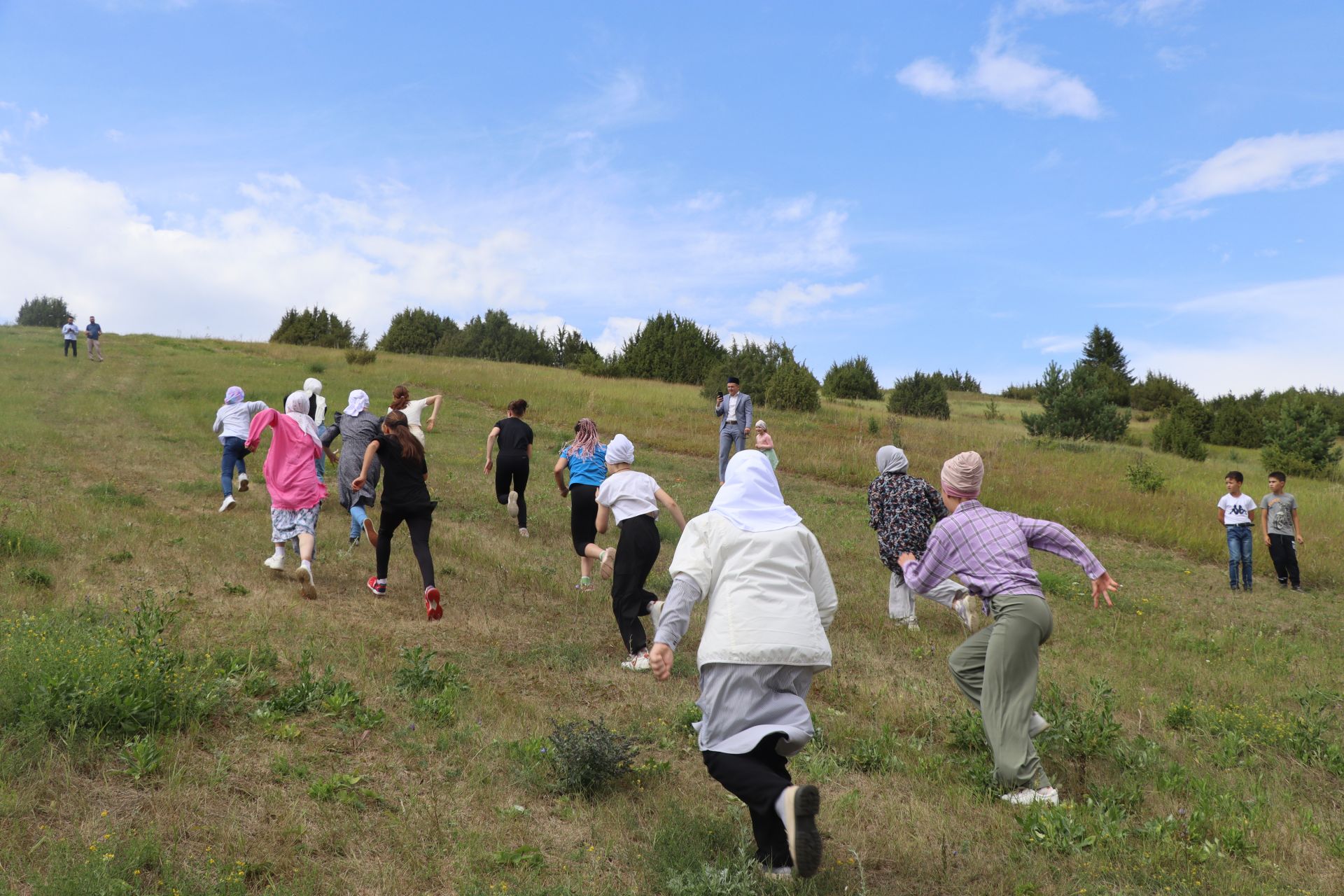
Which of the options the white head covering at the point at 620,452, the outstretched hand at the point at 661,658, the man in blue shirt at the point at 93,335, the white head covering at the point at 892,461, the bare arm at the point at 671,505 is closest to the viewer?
the outstretched hand at the point at 661,658

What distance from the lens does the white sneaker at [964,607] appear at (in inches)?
273

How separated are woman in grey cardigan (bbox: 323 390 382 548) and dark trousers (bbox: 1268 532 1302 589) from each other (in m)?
13.8

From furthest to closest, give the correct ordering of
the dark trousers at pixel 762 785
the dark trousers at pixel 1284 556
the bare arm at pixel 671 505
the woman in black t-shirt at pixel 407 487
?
the dark trousers at pixel 1284 556
the woman in black t-shirt at pixel 407 487
the bare arm at pixel 671 505
the dark trousers at pixel 762 785

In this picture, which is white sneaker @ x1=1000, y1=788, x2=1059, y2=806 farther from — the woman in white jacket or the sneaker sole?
the sneaker sole

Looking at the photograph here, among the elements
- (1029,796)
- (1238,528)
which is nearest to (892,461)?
(1029,796)

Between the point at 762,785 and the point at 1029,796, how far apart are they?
1.99m

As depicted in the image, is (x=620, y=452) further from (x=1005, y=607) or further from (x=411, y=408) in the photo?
(x=411, y=408)

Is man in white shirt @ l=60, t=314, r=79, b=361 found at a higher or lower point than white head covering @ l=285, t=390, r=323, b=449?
higher

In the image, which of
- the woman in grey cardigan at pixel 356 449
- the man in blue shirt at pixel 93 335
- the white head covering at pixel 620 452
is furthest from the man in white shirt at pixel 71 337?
the white head covering at pixel 620 452

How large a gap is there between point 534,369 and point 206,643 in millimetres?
38153

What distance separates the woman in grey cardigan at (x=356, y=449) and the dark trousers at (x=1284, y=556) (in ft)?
45.4

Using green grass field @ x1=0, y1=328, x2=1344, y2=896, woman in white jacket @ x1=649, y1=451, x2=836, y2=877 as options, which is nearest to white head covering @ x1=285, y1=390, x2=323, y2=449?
green grass field @ x1=0, y1=328, x2=1344, y2=896

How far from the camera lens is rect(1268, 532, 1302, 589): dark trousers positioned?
13.2 metres

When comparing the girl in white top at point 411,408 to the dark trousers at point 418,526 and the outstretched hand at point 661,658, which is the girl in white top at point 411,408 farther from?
the outstretched hand at point 661,658
